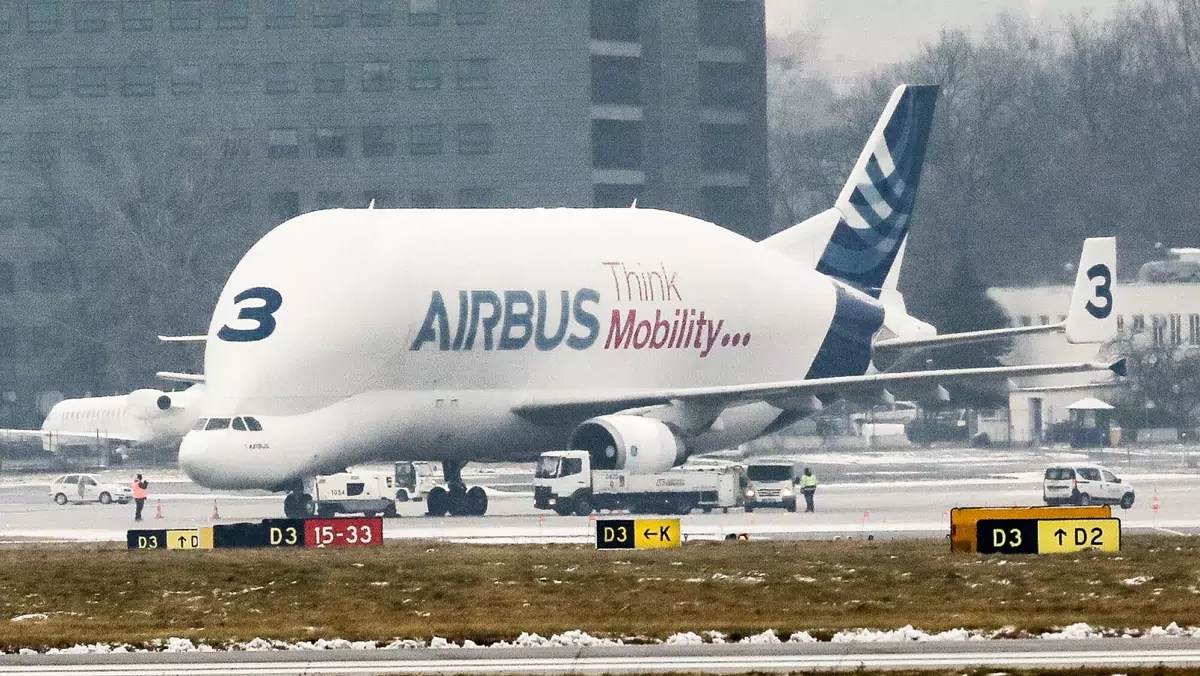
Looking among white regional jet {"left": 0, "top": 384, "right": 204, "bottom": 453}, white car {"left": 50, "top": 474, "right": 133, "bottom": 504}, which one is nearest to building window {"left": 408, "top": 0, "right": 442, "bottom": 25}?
white regional jet {"left": 0, "top": 384, "right": 204, "bottom": 453}

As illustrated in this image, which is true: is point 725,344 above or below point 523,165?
below

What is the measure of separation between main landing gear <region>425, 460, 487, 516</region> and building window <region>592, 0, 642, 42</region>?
318 feet

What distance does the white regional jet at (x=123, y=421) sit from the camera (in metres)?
64.2

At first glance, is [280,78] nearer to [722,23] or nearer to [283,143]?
[283,143]

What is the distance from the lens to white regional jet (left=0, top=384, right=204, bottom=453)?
64.2 m

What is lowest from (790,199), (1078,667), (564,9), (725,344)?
(1078,667)

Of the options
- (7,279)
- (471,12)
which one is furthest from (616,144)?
(7,279)

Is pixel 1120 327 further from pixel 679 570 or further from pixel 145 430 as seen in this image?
pixel 679 570

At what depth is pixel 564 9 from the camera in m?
155

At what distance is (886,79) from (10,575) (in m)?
115

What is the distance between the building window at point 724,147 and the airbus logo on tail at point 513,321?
103 meters

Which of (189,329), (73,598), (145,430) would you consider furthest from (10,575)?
(189,329)

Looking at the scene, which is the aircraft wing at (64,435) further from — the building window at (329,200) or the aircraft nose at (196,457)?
the building window at (329,200)

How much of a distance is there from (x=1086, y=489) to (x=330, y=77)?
319 feet
